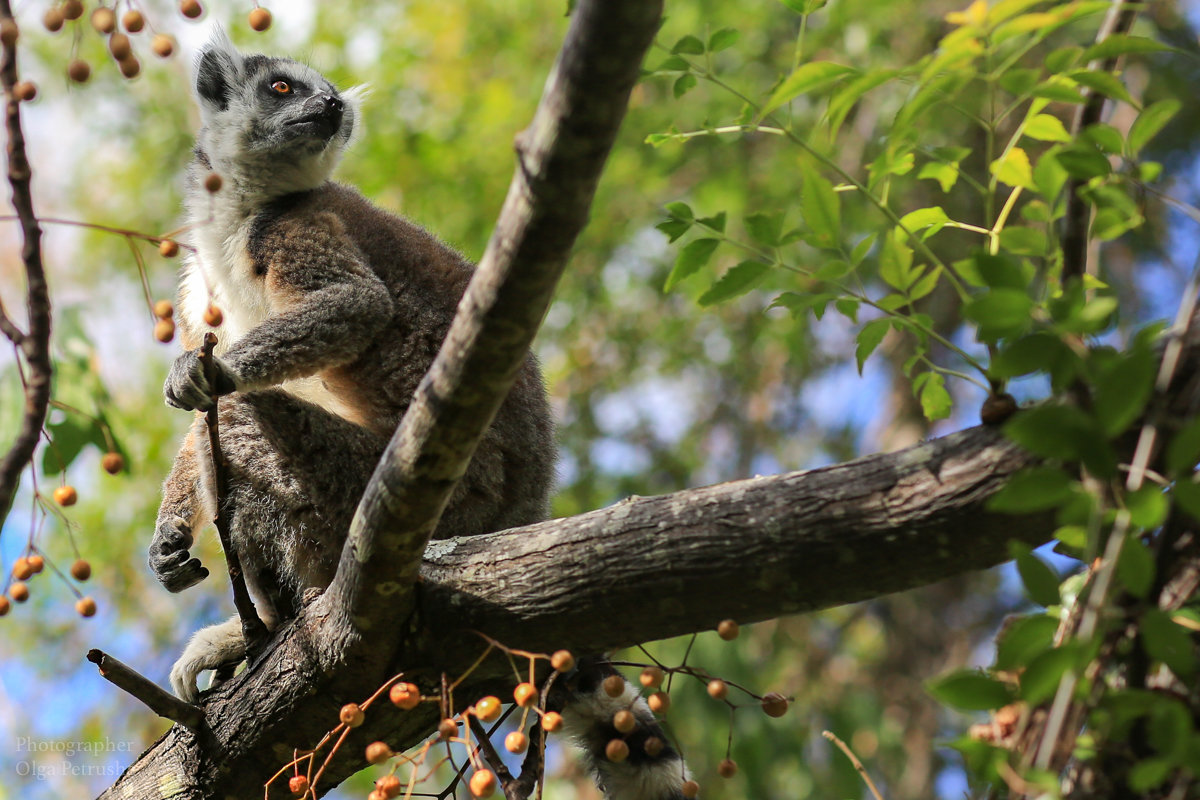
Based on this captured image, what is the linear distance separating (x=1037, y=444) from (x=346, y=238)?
12.3ft

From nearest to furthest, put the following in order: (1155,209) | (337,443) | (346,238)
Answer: (337,443), (346,238), (1155,209)

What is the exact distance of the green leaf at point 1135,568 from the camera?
151 cm

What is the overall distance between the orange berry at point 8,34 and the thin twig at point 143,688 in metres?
1.89

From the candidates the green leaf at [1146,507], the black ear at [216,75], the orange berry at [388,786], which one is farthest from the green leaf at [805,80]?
the black ear at [216,75]

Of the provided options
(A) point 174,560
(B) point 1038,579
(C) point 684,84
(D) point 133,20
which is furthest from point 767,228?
(A) point 174,560

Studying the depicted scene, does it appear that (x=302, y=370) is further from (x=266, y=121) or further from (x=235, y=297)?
(x=266, y=121)

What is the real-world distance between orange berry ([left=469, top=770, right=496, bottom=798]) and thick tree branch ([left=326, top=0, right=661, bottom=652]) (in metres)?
0.66

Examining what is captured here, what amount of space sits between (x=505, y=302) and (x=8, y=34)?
4.01 ft

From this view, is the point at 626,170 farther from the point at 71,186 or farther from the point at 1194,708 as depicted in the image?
the point at 1194,708

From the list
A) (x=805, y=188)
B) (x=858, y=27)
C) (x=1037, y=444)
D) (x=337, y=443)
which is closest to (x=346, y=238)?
(x=337, y=443)

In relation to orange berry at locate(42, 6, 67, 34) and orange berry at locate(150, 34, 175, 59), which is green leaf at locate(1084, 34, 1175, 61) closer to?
orange berry at locate(150, 34, 175, 59)

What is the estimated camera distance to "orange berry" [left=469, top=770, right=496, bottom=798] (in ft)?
8.58

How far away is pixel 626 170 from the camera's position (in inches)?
405

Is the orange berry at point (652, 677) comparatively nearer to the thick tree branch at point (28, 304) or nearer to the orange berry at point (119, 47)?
the thick tree branch at point (28, 304)
